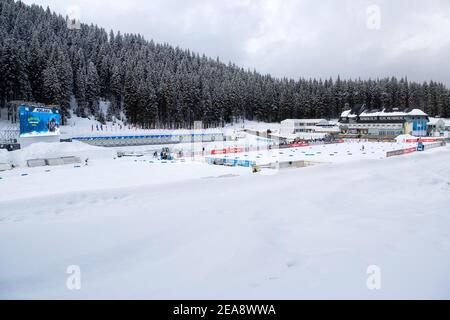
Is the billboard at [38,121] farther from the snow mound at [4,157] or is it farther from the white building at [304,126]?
the white building at [304,126]

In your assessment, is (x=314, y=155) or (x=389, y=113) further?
(x=389, y=113)

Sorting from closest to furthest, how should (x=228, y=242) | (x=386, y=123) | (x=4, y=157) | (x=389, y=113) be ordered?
(x=228, y=242), (x=4, y=157), (x=386, y=123), (x=389, y=113)

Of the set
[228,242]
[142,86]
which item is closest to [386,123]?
[142,86]

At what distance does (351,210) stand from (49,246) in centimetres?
906

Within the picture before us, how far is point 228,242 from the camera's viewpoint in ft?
25.9

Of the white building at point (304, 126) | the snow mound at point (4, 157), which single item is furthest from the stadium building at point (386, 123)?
the snow mound at point (4, 157)

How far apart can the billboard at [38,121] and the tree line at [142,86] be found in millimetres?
27072

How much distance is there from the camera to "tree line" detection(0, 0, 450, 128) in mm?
69188

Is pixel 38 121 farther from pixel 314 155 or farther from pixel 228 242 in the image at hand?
pixel 228 242

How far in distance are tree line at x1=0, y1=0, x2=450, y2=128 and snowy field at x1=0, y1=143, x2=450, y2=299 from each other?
6634cm

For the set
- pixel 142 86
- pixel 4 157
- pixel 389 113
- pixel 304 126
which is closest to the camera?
pixel 4 157

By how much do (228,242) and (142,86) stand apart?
7858cm

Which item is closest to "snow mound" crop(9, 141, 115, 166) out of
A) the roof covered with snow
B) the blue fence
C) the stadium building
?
the blue fence

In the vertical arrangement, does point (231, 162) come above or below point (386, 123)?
below
